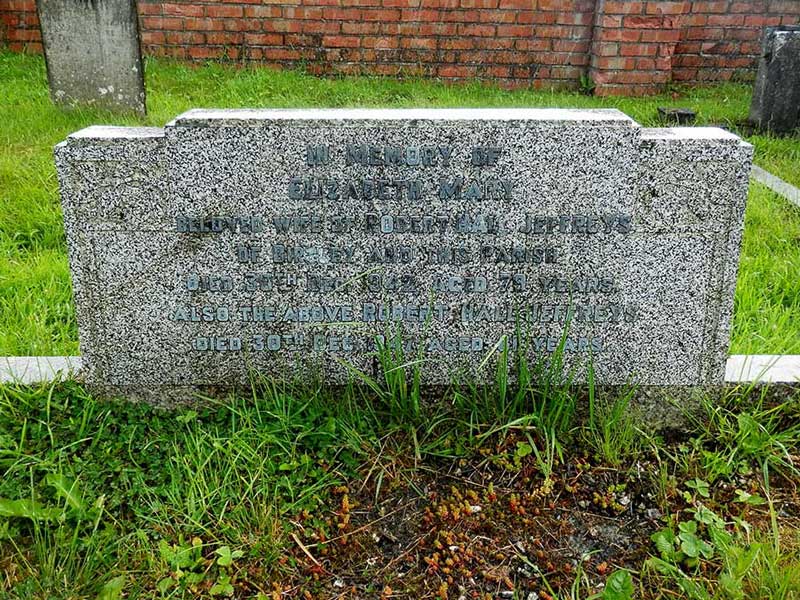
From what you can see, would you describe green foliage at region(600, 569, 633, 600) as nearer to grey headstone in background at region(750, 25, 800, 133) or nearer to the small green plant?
grey headstone in background at region(750, 25, 800, 133)

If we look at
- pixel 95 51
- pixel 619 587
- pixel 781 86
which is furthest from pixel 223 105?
pixel 619 587

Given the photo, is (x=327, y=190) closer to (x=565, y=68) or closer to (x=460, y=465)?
(x=460, y=465)

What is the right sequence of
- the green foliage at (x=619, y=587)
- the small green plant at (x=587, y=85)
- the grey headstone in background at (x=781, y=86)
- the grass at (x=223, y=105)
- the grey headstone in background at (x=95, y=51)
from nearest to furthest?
1. the green foliage at (x=619, y=587)
2. the grass at (x=223, y=105)
3. the grey headstone in background at (x=95, y=51)
4. the grey headstone in background at (x=781, y=86)
5. the small green plant at (x=587, y=85)

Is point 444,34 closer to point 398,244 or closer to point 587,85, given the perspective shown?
point 587,85

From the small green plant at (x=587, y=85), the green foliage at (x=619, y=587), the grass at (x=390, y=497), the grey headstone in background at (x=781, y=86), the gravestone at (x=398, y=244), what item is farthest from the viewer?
the small green plant at (x=587, y=85)

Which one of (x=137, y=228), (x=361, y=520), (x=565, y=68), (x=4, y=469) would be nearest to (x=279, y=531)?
(x=361, y=520)

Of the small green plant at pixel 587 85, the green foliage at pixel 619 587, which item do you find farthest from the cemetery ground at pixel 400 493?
the small green plant at pixel 587 85

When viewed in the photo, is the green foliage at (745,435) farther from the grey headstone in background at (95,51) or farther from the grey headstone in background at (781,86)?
the grey headstone in background at (95,51)

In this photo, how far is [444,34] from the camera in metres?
6.50

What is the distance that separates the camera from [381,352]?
2238 millimetres

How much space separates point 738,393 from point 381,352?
108 centimetres

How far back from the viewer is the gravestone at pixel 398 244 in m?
2.11

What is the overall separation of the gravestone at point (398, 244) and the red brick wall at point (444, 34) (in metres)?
4.56

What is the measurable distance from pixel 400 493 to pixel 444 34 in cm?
517
